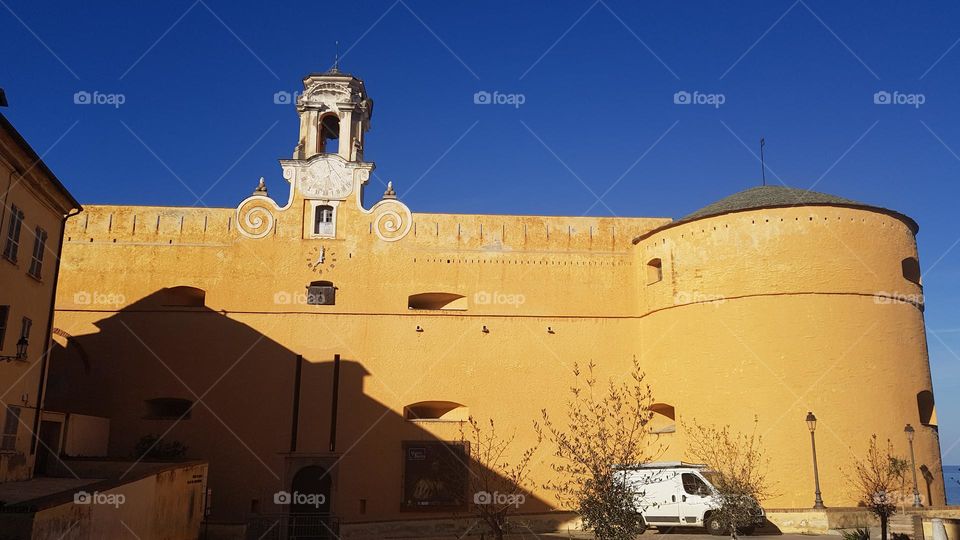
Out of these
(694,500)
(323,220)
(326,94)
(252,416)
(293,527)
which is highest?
(326,94)

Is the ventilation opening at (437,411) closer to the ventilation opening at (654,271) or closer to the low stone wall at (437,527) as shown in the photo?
the low stone wall at (437,527)

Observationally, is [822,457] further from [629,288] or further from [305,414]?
[305,414]

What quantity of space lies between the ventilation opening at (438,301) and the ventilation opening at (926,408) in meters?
11.2

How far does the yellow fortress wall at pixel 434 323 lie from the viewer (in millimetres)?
17625

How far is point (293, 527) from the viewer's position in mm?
18375

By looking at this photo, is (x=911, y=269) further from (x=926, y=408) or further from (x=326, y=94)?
(x=326, y=94)

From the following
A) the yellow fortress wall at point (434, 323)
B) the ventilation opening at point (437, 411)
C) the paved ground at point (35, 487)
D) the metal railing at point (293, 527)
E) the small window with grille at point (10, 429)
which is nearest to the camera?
the paved ground at point (35, 487)

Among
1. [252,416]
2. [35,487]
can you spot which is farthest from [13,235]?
[252,416]

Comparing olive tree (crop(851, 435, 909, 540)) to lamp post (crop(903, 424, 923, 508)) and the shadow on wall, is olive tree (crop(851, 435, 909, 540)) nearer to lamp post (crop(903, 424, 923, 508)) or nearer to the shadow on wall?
lamp post (crop(903, 424, 923, 508))

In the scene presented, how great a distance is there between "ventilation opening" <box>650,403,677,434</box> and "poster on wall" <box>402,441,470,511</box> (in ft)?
15.6

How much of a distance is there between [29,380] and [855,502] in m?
16.4

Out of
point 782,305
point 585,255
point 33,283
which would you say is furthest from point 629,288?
point 33,283

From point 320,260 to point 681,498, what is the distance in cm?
1084

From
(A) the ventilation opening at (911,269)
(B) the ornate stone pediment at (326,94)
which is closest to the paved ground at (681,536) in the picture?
(A) the ventilation opening at (911,269)
